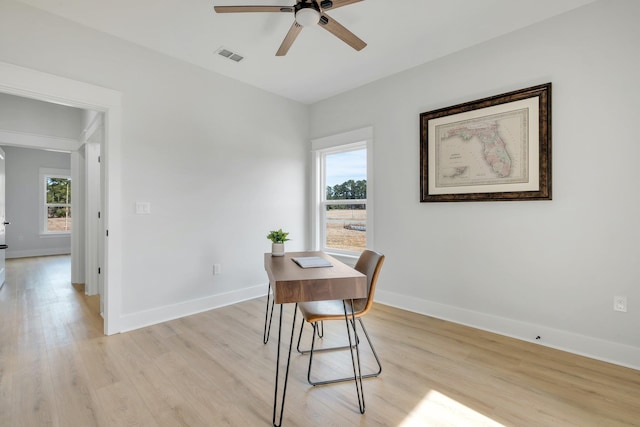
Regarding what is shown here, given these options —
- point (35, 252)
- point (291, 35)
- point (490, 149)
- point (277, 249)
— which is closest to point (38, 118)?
point (291, 35)

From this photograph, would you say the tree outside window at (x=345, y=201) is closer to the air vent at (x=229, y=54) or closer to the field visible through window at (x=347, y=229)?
the field visible through window at (x=347, y=229)

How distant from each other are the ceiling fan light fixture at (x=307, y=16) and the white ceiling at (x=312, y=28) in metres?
0.44

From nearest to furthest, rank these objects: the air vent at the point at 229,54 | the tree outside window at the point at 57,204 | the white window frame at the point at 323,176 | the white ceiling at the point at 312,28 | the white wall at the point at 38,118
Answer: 1. the white ceiling at the point at 312,28
2. the air vent at the point at 229,54
3. the white window frame at the point at 323,176
4. the white wall at the point at 38,118
5. the tree outside window at the point at 57,204

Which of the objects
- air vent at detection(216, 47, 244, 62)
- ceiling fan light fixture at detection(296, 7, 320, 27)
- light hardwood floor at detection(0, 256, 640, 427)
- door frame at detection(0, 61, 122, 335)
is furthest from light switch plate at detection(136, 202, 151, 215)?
ceiling fan light fixture at detection(296, 7, 320, 27)

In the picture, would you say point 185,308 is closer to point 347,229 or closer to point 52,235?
point 347,229

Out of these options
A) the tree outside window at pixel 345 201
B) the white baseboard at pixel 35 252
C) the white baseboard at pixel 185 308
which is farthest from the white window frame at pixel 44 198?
the tree outside window at pixel 345 201

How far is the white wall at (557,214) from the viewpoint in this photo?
215cm

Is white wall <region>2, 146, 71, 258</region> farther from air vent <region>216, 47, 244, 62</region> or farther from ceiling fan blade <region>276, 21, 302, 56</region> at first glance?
ceiling fan blade <region>276, 21, 302, 56</region>

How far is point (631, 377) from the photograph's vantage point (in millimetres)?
1979

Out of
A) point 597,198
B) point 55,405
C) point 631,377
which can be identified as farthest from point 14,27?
point 631,377

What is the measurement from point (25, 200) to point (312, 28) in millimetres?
7954

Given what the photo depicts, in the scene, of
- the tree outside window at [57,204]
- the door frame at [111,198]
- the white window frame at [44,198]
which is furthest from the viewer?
the tree outside window at [57,204]

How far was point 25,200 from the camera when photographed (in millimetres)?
6734

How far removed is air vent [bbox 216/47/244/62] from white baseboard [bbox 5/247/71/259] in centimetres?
720
